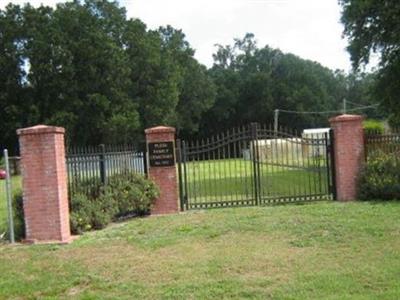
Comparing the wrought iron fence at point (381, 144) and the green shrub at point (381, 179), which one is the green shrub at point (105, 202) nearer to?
the green shrub at point (381, 179)

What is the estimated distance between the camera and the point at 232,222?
455 inches

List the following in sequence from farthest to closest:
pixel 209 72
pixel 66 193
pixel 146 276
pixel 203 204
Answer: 1. pixel 209 72
2. pixel 203 204
3. pixel 66 193
4. pixel 146 276

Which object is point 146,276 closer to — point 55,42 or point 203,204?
point 203,204

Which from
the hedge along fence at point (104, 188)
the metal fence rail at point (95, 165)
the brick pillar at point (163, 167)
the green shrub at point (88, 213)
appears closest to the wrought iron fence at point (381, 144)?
the brick pillar at point (163, 167)

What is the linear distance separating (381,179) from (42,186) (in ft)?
25.5

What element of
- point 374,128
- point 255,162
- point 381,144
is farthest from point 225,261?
point 374,128

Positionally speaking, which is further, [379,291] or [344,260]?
[344,260]

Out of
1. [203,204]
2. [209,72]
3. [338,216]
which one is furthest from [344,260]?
[209,72]

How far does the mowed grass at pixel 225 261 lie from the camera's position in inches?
271

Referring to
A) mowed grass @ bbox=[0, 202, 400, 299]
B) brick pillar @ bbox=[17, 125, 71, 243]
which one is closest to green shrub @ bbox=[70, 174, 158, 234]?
mowed grass @ bbox=[0, 202, 400, 299]

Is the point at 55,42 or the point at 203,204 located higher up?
the point at 55,42

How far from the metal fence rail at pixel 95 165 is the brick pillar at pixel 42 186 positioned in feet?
4.47

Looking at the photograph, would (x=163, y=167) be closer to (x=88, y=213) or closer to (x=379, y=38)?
(x=88, y=213)

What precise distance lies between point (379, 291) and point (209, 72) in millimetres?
75097
